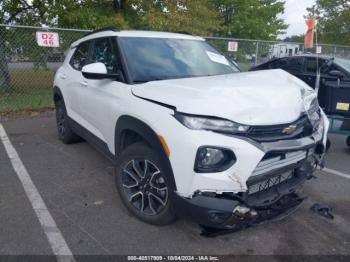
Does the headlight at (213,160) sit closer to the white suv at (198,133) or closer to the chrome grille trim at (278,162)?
the white suv at (198,133)

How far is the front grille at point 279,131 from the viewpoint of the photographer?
260cm

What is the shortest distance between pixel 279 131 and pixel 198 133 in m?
0.72

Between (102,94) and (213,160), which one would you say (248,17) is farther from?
(213,160)

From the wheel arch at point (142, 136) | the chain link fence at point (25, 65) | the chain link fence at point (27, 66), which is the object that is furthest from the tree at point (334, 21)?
the wheel arch at point (142, 136)

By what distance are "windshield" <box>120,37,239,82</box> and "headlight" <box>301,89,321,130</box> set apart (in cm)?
109

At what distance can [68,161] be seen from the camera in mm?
5020

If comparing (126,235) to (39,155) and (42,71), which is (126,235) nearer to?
(39,155)

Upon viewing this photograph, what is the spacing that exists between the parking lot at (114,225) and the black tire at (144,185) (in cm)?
15

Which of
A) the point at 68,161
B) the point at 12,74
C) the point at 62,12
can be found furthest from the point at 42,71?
the point at 68,161

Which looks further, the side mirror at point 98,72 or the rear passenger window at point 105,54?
the rear passenger window at point 105,54

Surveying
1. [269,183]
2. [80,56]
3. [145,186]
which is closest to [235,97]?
[269,183]

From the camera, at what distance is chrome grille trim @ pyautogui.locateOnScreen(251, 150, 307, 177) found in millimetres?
2605

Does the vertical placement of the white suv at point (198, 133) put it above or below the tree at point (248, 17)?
below

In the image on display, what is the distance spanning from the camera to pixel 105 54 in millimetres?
4016
